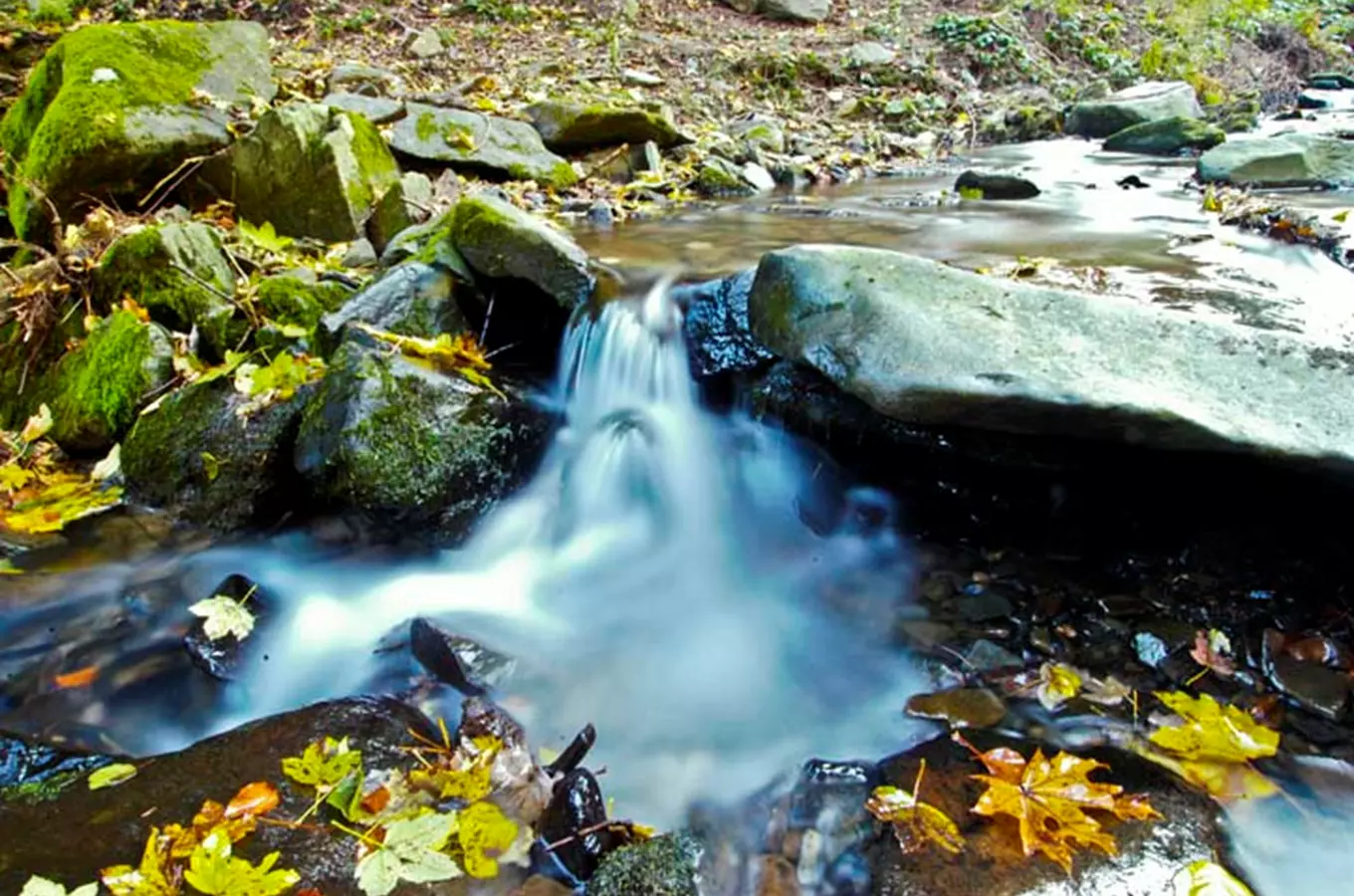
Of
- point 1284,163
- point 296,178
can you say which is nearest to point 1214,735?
point 296,178

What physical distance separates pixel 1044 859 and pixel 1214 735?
0.76 meters

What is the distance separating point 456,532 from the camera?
11.1ft

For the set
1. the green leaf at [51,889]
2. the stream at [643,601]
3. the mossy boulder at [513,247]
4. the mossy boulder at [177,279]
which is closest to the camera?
the green leaf at [51,889]

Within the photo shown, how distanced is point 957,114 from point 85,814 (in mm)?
12670

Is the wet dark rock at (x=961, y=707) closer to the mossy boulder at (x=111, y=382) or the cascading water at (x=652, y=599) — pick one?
the cascading water at (x=652, y=599)

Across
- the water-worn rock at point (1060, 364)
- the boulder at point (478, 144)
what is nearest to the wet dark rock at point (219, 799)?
the water-worn rock at point (1060, 364)

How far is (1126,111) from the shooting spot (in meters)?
10.8

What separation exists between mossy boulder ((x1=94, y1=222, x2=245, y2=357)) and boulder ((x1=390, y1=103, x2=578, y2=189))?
8.64 ft

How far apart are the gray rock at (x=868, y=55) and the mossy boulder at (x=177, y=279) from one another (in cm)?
1065

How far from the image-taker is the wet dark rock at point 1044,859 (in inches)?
72.4

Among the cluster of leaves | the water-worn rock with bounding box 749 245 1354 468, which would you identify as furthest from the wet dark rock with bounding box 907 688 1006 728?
the cluster of leaves

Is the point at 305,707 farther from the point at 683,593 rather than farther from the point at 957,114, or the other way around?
the point at 957,114

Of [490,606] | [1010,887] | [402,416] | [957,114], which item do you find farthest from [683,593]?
[957,114]

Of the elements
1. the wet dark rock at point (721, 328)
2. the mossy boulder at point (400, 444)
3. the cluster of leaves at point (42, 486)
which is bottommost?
the cluster of leaves at point (42, 486)
